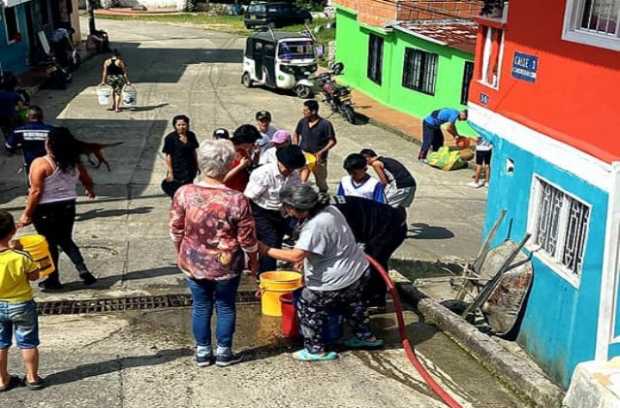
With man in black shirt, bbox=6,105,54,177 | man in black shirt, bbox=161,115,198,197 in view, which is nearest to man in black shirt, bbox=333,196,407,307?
man in black shirt, bbox=161,115,198,197

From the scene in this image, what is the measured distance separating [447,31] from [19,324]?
18.3 metres

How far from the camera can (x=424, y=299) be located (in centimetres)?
732

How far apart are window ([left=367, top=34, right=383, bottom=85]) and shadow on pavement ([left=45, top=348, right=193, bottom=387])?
18722 mm

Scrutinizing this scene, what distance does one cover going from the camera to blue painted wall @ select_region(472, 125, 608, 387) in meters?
6.11

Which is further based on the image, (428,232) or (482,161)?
(482,161)

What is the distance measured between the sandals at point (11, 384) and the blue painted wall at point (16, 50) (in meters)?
18.9

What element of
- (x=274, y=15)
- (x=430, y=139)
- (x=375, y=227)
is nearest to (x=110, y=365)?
(x=375, y=227)

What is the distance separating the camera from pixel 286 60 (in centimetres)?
2292

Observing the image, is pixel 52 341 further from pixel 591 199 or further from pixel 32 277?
pixel 591 199

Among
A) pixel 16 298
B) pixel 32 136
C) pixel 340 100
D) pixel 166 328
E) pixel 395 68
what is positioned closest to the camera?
pixel 16 298

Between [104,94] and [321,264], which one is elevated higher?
[321,264]

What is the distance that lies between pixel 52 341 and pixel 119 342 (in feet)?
1.81

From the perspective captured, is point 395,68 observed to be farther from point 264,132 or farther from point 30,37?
point 264,132

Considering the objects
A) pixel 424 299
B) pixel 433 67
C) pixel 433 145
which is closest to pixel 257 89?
pixel 433 67
